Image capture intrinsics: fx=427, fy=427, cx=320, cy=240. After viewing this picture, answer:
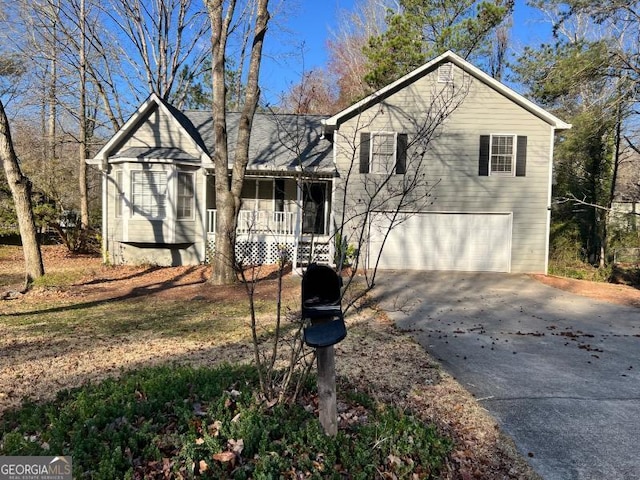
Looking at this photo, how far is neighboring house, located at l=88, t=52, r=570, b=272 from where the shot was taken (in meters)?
13.2

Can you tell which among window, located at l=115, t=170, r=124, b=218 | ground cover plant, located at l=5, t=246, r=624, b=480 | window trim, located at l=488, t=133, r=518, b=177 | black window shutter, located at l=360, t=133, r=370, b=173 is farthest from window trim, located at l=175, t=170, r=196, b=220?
window trim, located at l=488, t=133, r=518, b=177

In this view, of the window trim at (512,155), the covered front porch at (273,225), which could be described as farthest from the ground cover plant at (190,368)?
the window trim at (512,155)

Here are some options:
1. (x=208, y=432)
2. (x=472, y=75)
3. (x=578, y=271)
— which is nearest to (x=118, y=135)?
(x=472, y=75)

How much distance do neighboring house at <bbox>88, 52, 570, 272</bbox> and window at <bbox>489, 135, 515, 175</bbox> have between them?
3 centimetres

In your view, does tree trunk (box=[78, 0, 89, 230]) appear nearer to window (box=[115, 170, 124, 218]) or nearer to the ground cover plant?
window (box=[115, 170, 124, 218])

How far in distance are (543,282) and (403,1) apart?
15.5 m

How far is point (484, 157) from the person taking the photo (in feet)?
44.8

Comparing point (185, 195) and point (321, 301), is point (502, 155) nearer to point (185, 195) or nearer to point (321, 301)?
point (185, 195)

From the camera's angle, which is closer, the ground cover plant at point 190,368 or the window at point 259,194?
the ground cover plant at point 190,368

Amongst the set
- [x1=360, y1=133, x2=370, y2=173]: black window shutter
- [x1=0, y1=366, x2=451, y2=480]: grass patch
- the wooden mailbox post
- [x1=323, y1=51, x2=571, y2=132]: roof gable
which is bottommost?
[x1=0, y1=366, x2=451, y2=480]: grass patch

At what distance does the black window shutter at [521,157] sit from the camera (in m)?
13.6

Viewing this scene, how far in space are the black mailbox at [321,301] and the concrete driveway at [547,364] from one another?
175 cm

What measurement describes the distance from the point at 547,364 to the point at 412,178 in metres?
8.99

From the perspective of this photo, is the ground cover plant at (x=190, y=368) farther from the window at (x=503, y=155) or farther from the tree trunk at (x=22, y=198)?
the window at (x=503, y=155)
